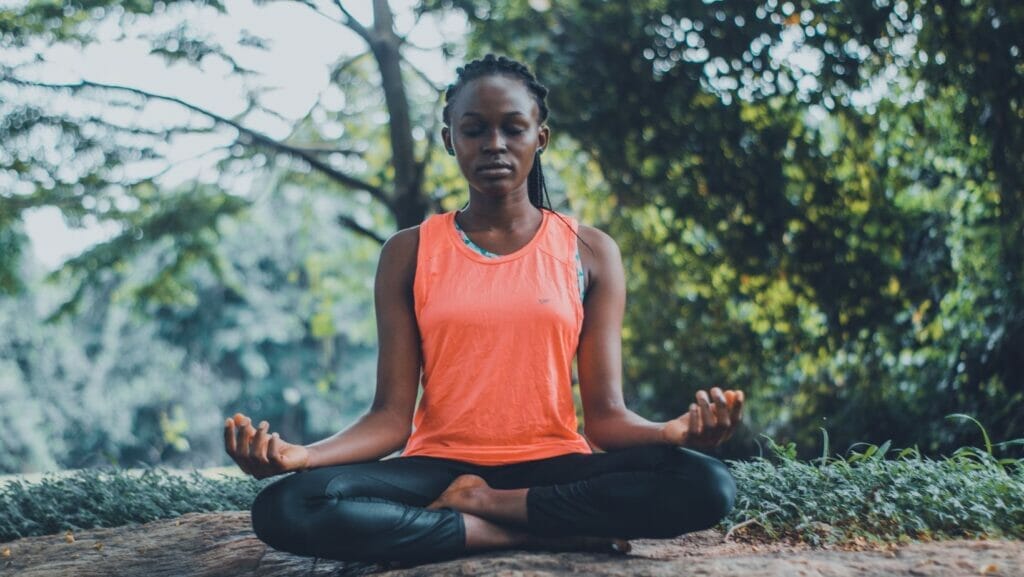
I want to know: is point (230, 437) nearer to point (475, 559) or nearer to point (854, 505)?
point (475, 559)

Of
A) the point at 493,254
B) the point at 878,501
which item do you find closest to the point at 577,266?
the point at 493,254

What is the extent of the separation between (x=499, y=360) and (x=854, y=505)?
1352 mm

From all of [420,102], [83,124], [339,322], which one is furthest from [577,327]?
[339,322]

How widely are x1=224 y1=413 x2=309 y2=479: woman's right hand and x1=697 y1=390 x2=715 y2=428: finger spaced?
3.56 feet

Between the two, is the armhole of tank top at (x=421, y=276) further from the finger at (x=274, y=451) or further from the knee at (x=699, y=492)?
the knee at (x=699, y=492)

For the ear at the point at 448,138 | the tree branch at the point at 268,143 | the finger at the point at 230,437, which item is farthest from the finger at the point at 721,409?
the tree branch at the point at 268,143

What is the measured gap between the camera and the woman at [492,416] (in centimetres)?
282

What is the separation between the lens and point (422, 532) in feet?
9.32

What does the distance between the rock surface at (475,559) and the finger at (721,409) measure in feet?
1.27

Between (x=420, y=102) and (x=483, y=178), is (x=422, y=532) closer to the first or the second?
(x=483, y=178)

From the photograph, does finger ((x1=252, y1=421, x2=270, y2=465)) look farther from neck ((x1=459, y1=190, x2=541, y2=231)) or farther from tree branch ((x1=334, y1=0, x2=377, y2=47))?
tree branch ((x1=334, y1=0, x2=377, y2=47))

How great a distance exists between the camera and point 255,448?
2605 mm

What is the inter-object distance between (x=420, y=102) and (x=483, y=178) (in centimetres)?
558

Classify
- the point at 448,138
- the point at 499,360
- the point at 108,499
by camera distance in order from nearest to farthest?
the point at 499,360, the point at 448,138, the point at 108,499
